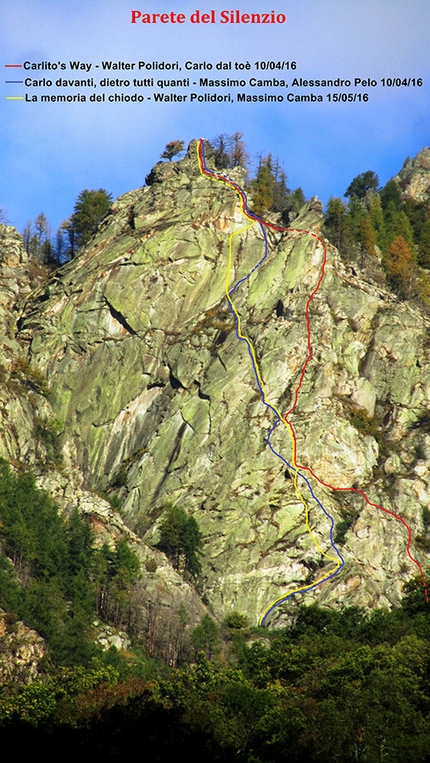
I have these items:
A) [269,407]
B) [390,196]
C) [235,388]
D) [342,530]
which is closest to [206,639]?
[342,530]

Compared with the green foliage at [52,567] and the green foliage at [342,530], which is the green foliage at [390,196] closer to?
the green foliage at [342,530]

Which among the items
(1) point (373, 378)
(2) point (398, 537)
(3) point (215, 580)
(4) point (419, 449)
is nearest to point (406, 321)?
(1) point (373, 378)

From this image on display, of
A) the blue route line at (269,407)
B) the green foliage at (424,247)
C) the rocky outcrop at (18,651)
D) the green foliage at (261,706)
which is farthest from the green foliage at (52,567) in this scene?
the green foliage at (424,247)

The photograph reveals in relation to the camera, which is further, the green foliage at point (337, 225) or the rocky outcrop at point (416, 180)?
the rocky outcrop at point (416, 180)

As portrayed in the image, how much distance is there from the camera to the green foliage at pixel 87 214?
143m

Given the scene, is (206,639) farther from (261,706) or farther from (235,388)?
(235,388)

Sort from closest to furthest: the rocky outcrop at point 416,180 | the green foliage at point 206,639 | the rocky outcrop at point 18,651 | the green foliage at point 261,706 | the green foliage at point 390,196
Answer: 1. the green foliage at point 261,706
2. the rocky outcrop at point 18,651
3. the green foliage at point 206,639
4. the green foliage at point 390,196
5. the rocky outcrop at point 416,180

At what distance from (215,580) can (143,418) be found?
20.2m

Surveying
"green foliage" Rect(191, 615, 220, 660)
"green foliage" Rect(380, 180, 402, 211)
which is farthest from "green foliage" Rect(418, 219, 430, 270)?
"green foliage" Rect(191, 615, 220, 660)

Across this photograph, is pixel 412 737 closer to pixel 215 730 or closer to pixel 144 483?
pixel 215 730

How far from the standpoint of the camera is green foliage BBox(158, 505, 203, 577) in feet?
325

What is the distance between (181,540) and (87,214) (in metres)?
57.3

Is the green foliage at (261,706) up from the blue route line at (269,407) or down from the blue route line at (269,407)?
down

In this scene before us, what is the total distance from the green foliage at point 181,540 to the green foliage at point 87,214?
5017 cm
